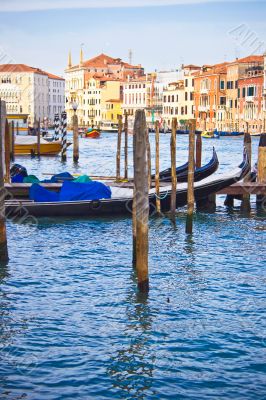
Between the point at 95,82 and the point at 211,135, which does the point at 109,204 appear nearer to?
the point at 211,135

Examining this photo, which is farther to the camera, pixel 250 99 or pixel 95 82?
pixel 95 82

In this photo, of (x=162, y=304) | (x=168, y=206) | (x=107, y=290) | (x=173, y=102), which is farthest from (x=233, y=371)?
(x=173, y=102)

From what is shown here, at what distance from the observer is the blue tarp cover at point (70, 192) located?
9695mm

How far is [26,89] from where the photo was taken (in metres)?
73.6

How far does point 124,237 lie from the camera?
8836mm

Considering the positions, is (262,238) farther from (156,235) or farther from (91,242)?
(91,242)

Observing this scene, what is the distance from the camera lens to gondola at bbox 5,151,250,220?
31.7 feet

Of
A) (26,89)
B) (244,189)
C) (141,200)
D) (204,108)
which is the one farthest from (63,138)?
(26,89)

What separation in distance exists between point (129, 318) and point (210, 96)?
157 feet

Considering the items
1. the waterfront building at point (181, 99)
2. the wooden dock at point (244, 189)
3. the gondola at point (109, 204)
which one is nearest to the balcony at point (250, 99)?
the waterfront building at point (181, 99)

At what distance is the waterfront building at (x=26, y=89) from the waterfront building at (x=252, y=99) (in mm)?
26254

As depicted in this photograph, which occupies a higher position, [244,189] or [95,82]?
[95,82]

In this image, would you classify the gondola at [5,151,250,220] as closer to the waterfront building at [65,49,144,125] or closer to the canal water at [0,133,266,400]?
the canal water at [0,133,266,400]

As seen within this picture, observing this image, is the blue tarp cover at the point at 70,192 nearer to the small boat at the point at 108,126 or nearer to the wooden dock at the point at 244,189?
the wooden dock at the point at 244,189
